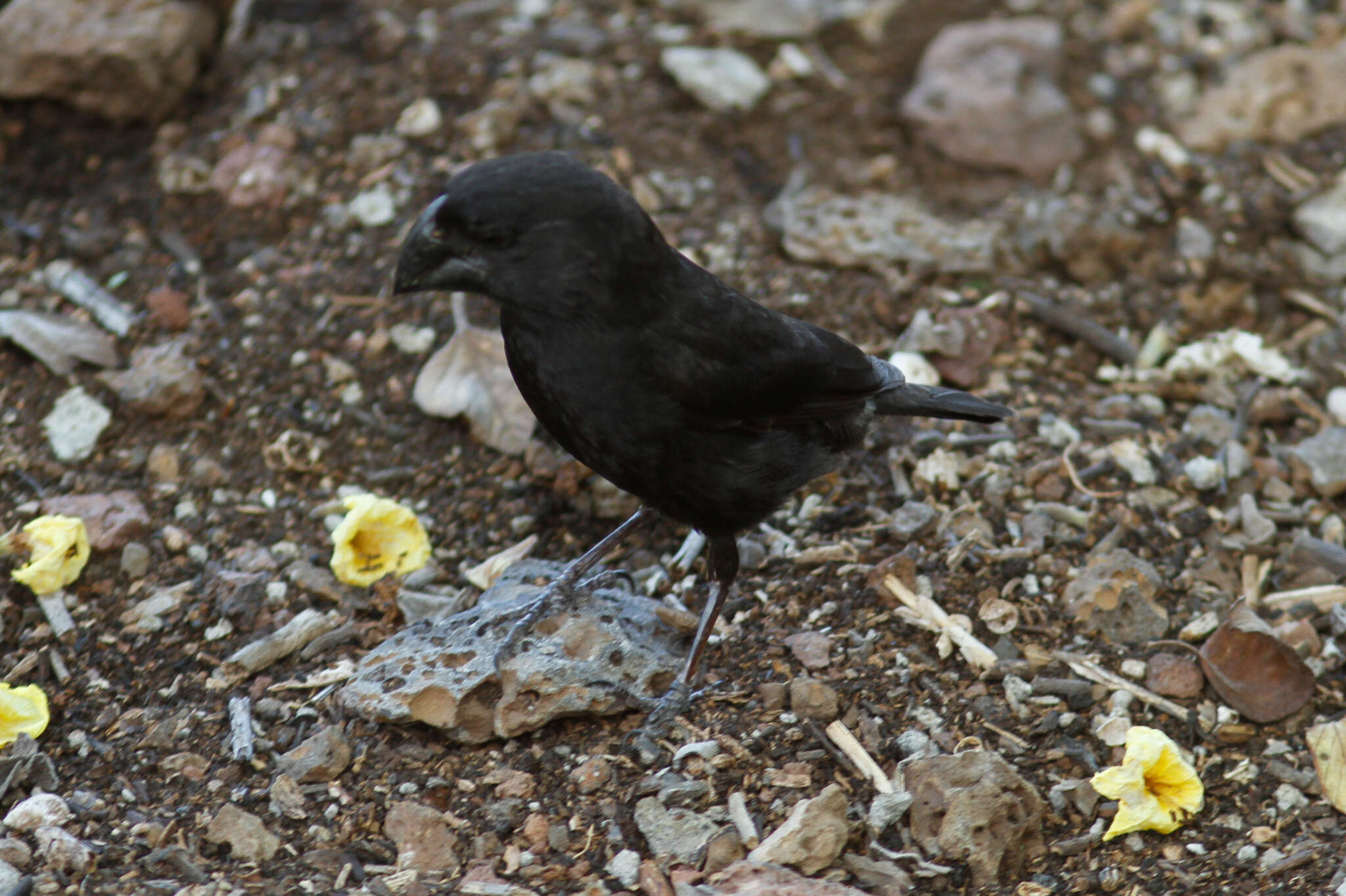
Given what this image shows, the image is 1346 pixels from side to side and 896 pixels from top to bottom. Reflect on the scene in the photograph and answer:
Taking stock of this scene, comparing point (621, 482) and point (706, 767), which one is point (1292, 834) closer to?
point (706, 767)

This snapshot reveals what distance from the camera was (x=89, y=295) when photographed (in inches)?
188

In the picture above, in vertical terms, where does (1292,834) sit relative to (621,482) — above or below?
below

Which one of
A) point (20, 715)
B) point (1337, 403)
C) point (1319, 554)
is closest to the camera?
point (20, 715)

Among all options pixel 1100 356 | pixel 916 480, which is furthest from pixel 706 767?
pixel 1100 356

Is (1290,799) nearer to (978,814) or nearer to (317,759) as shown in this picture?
(978,814)

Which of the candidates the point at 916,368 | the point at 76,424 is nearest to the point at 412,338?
the point at 76,424

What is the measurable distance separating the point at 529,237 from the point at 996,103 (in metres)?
3.05

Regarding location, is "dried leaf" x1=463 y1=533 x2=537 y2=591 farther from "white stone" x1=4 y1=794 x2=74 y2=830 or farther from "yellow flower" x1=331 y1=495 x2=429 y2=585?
"white stone" x1=4 y1=794 x2=74 y2=830

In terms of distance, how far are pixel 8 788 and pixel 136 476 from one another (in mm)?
1222

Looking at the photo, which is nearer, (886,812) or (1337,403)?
(886,812)

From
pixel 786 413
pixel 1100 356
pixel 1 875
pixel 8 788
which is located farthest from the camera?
pixel 1100 356

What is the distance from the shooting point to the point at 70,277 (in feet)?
15.8

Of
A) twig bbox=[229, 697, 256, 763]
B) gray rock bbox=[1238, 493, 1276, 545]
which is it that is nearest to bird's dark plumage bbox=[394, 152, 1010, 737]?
twig bbox=[229, 697, 256, 763]

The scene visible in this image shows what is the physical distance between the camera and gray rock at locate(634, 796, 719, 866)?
3.33 meters
